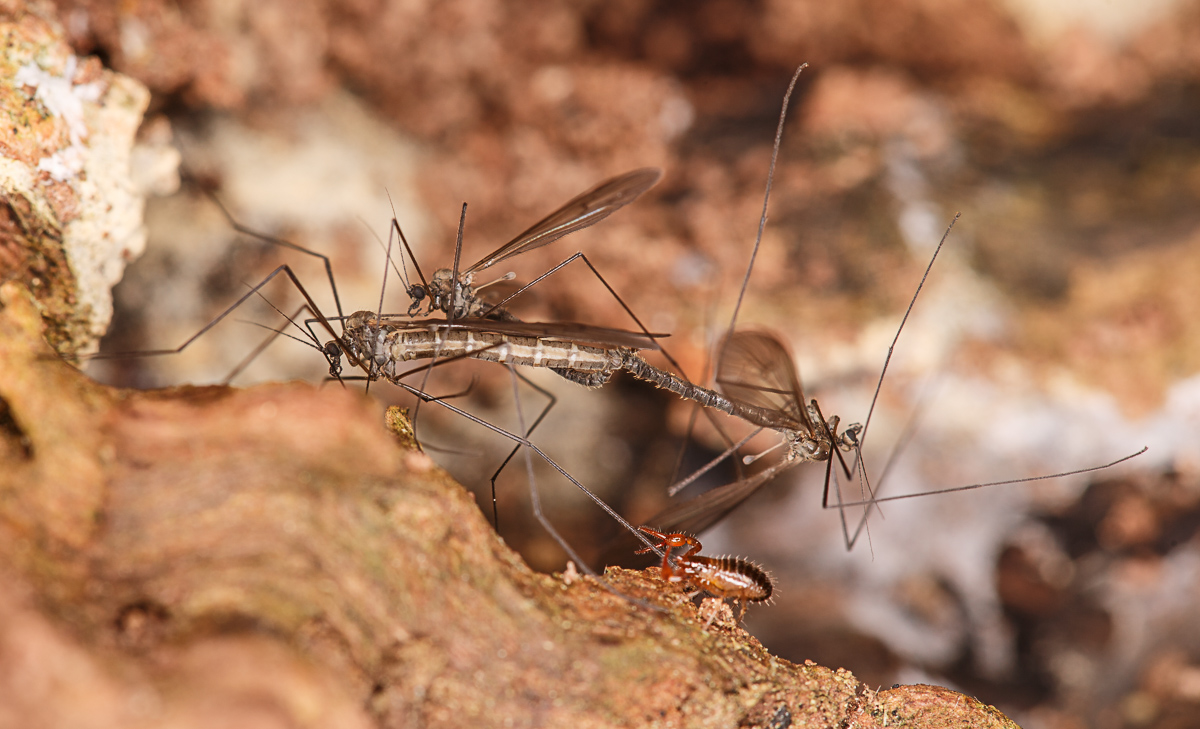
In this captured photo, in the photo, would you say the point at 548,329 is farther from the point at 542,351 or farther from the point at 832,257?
the point at 832,257

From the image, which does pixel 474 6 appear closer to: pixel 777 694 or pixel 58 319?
pixel 58 319

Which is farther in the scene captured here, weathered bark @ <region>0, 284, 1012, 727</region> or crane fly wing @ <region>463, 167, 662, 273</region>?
crane fly wing @ <region>463, 167, 662, 273</region>

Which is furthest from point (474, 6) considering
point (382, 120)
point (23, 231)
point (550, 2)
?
point (23, 231)

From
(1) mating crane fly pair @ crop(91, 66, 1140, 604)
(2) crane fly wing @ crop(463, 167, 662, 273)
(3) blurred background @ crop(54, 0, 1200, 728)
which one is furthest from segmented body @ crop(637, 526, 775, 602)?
(2) crane fly wing @ crop(463, 167, 662, 273)

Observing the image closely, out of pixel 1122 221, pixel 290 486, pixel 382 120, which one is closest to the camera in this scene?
pixel 290 486

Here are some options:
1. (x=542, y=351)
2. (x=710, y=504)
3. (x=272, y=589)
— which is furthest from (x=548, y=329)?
(x=272, y=589)

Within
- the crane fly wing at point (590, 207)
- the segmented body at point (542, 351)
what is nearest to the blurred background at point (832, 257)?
the segmented body at point (542, 351)

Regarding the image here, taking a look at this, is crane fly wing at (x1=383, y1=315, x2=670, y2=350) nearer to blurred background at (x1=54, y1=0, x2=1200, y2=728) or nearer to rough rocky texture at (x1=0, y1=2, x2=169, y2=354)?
blurred background at (x1=54, y1=0, x2=1200, y2=728)
